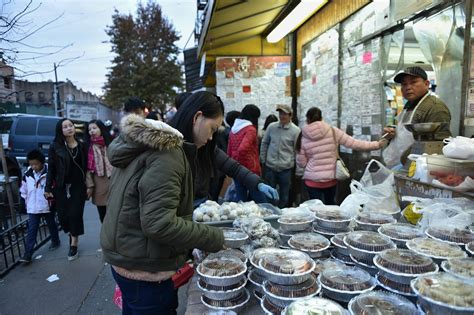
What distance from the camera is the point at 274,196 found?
296 cm

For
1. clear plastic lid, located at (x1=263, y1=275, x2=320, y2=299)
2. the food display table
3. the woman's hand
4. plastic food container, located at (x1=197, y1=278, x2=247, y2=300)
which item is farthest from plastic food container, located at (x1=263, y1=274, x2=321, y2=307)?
the woman's hand

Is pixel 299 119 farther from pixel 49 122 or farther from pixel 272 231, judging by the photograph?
pixel 49 122

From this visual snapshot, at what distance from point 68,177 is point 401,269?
4385 millimetres

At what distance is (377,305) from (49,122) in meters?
15.0

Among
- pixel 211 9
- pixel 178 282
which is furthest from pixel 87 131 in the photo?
pixel 178 282

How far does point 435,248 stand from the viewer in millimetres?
1625

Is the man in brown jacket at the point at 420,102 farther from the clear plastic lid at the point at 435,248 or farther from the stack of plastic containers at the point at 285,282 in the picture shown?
A: the stack of plastic containers at the point at 285,282

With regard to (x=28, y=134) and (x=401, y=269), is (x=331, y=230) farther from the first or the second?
(x=28, y=134)

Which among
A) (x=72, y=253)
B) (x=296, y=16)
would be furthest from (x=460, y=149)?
(x=72, y=253)

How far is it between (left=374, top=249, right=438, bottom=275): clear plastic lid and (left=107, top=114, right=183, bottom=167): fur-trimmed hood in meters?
1.13

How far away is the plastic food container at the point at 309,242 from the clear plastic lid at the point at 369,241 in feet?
0.49

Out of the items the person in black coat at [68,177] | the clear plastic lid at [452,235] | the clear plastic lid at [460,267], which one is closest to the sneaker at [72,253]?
the person in black coat at [68,177]

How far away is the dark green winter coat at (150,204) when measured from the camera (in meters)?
1.43

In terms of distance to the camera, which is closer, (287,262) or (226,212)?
(287,262)
